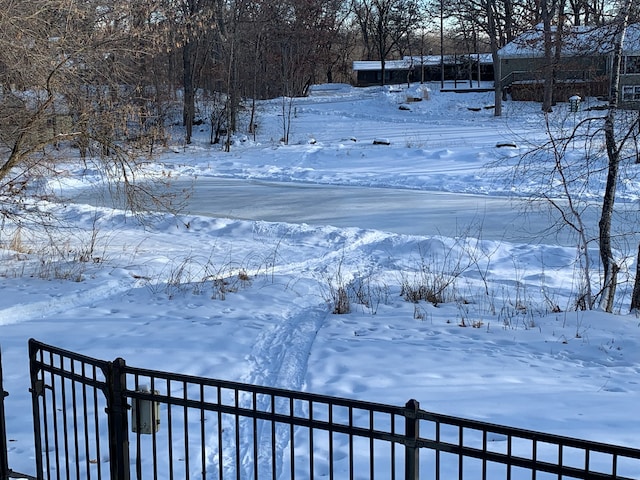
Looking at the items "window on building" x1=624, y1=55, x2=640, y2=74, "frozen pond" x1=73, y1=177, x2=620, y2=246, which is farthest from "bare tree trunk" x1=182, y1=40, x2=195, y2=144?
"window on building" x1=624, y1=55, x2=640, y2=74

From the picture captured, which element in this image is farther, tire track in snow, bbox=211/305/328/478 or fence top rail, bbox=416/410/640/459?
tire track in snow, bbox=211/305/328/478

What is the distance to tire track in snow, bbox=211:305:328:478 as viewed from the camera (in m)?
5.24

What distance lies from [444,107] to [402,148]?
69.7 ft

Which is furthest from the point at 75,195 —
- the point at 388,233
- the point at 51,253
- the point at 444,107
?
the point at 444,107

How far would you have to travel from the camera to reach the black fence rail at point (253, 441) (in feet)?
10.4

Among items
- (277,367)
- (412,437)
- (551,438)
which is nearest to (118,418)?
(412,437)

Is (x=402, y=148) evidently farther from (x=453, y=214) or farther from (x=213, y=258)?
(x=213, y=258)

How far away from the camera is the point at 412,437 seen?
10.2ft

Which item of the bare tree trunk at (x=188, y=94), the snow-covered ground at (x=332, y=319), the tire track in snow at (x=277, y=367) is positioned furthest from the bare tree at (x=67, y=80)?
the bare tree trunk at (x=188, y=94)

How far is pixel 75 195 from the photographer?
2298cm

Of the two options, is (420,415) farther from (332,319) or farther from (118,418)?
(332,319)

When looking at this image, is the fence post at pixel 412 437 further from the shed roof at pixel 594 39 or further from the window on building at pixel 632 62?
the window on building at pixel 632 62

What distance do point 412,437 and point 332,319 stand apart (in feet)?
20.2

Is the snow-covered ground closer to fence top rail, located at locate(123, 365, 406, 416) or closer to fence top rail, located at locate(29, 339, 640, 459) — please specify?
fence top rail, located at locate(29, 339, 640, 459)
